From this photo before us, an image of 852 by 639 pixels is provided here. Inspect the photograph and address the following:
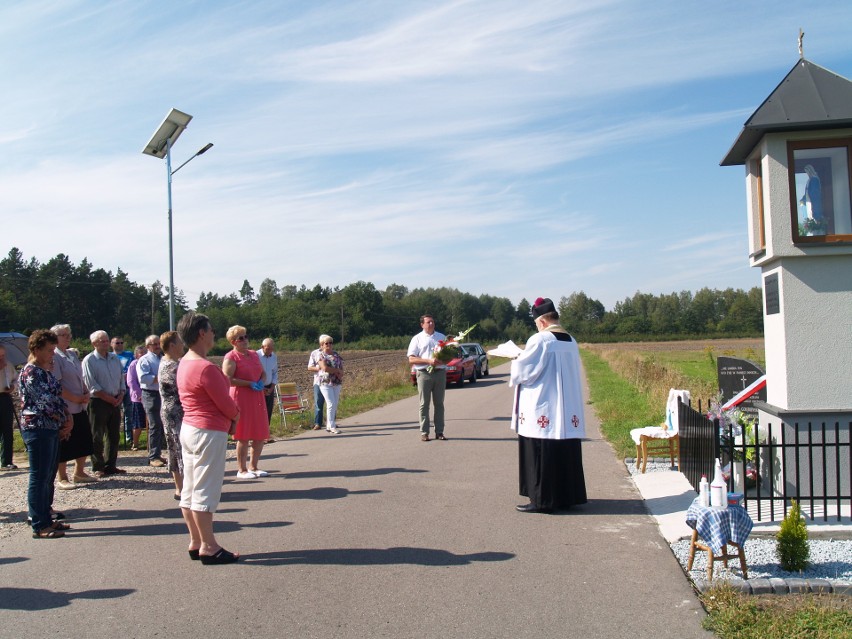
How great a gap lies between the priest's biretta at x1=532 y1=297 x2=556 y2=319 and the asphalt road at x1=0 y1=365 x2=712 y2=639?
6.54 ft

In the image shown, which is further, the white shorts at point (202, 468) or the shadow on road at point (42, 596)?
the white shorts at point (202, 468)

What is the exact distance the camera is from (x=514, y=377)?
7398mm

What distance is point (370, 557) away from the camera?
5.91 metres

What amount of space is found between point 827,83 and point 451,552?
574cm

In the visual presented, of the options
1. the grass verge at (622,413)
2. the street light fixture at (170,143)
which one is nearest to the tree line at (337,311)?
the grass verge at (622,413)

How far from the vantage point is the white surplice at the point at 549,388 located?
7.21 m

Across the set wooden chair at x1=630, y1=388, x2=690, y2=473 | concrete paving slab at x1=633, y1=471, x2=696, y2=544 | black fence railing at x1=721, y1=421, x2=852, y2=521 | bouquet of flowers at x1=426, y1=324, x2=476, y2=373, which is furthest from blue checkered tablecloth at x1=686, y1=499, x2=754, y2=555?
bouquet of flowers at x1=426, y1=324, x2=476, y2=373

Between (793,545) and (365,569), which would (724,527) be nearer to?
(793,545)

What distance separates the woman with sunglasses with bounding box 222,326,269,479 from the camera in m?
9.07

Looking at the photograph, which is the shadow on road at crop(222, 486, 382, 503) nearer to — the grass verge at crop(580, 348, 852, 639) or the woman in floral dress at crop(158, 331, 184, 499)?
the woman in floral dress at crop(158, 331, 184, 499)

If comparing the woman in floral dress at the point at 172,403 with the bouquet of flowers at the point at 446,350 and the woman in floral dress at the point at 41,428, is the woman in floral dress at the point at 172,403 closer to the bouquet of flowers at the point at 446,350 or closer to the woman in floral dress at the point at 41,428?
the woman in floral dress at the point at 41,428

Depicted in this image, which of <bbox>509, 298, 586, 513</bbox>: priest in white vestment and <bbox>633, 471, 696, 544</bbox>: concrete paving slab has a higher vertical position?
<bbox>509, 298, 586, 513</bbox>: priest in white vestment

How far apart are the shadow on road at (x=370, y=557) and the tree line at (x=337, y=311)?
92.9 ft

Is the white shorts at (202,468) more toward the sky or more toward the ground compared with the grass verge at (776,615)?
more toward the sky
